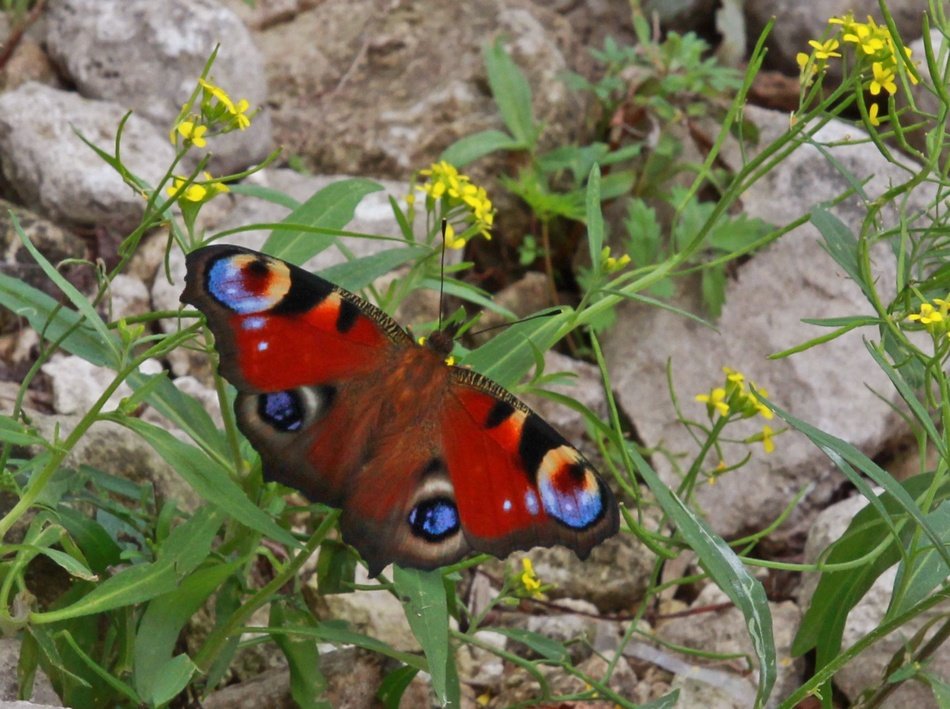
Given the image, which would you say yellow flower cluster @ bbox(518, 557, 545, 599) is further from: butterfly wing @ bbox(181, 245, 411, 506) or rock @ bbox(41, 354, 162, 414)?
rock @ bbox(41, 354, 162, 414)

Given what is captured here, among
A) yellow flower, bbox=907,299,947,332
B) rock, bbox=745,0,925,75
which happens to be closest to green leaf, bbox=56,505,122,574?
yellow flower, bbox=907,299,947,332

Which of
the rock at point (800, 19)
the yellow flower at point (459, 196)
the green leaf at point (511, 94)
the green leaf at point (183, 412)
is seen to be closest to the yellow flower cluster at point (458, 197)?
the yellow flower at point (459, 196)

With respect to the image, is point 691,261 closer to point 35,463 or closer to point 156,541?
point 156,541

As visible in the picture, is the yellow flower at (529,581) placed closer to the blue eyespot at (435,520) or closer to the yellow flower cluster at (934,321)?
the blue eyespot at (435,520)

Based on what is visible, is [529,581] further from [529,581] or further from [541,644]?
[541,644]

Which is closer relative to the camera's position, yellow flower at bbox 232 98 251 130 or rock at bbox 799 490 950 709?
yellow flower at bbox 232 98 251 130

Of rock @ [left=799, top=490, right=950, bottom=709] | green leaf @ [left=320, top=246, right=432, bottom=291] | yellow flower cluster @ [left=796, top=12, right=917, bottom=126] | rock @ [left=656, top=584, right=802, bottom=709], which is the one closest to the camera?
yellow flower cluster @ [left=796, top=12, right=917, bottom=126]
